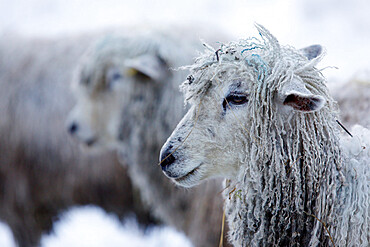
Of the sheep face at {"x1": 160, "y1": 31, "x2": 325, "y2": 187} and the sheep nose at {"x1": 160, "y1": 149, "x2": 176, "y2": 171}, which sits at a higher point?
the sheep face at {"x1": 160, "y1": 31, "x2": 325, "y2": 187}

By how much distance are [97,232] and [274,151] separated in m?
3.79

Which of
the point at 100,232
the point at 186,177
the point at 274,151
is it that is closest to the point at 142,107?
the point at 186,177

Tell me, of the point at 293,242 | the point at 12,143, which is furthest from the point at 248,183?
the point at 12,143

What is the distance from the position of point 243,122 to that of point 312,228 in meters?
0.52

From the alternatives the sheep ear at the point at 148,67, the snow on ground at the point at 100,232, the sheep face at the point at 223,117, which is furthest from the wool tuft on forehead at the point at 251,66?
the snow on ground at the point at 100,232

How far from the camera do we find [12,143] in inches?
184

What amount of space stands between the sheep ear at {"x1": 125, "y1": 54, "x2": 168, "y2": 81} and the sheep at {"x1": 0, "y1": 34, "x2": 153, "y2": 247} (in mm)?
1232

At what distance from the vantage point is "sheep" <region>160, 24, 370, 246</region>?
1.81 m

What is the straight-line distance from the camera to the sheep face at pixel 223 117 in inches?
72.9

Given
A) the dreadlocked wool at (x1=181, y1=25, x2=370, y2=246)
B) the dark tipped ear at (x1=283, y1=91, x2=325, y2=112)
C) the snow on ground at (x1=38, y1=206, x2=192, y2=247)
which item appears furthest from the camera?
the snow on ground at (x1=38, y1=206, x2=192, y2=247)

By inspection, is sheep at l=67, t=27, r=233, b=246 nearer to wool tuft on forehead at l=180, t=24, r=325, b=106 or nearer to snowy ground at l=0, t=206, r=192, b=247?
snowy ground at l=0, t=206, r=192, b=247

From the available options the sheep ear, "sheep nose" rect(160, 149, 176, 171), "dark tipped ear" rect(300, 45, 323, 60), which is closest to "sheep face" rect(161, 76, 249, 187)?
"sheep nose" rect(160, 149, 176, 171)

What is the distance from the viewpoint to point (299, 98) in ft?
5.65

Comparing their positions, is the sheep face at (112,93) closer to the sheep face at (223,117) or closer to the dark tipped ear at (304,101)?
the sheep face at (223,117)
